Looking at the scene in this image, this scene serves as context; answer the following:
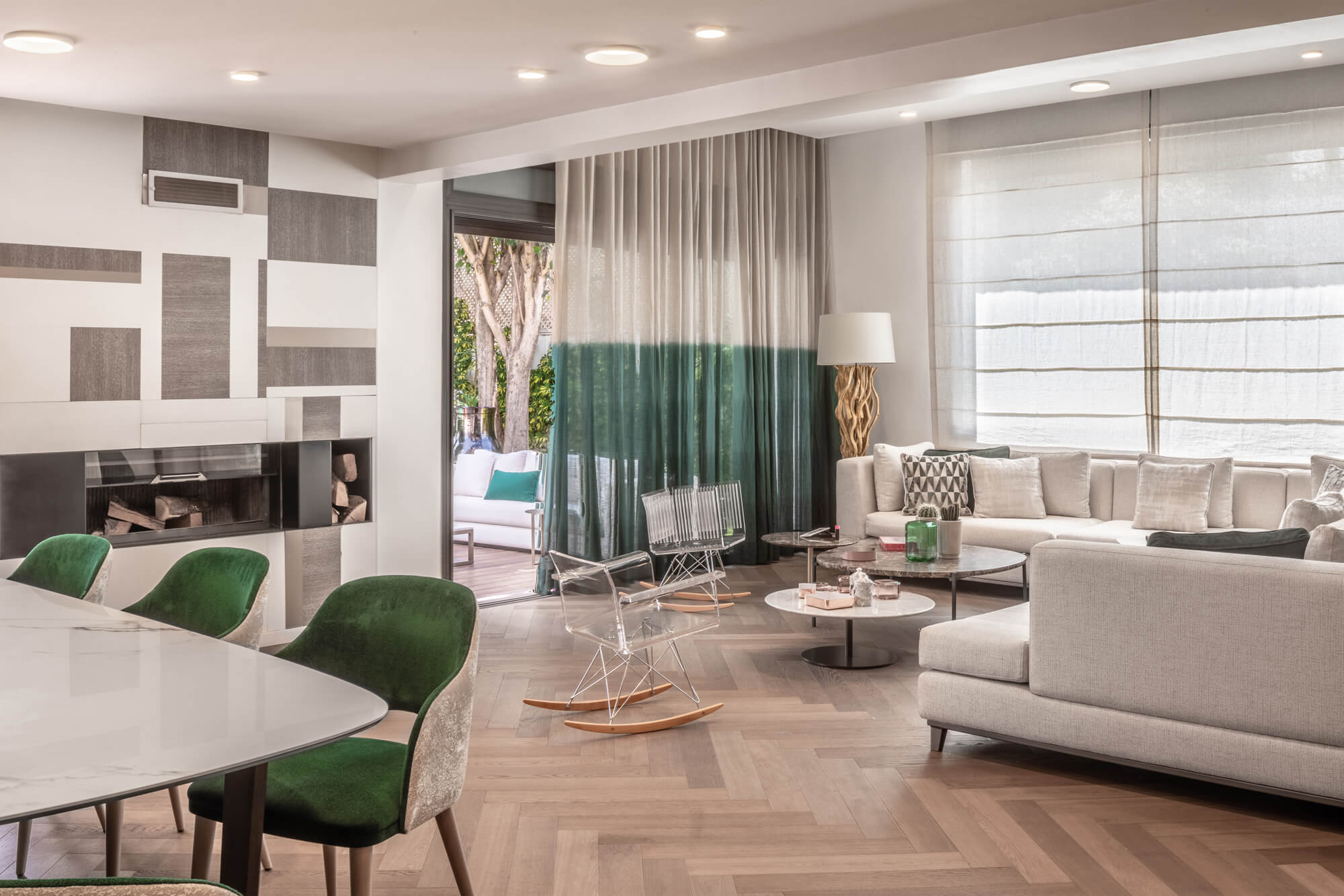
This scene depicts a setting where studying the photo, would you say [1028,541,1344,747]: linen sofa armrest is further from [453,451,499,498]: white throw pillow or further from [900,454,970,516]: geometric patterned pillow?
[453,451,499,498]: white throw pillow

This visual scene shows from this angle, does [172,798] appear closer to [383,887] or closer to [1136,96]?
[383,887]

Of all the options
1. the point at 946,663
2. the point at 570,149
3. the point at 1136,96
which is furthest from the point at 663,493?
the point at 1136,96

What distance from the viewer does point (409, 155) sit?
227 inches

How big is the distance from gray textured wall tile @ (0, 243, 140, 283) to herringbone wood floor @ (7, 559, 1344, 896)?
241cm

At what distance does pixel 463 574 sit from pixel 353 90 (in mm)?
3725

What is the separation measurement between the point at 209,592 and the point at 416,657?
2.64 feet

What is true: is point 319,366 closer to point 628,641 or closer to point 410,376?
point 410,376

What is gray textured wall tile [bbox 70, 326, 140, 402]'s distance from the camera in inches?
192

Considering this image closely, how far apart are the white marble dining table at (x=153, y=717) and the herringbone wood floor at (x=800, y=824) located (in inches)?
36.1

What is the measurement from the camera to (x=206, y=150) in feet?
17.4

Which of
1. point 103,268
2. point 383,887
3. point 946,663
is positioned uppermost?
point 103,268

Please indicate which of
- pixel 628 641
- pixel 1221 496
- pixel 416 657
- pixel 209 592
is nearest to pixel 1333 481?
pixel 1221 496

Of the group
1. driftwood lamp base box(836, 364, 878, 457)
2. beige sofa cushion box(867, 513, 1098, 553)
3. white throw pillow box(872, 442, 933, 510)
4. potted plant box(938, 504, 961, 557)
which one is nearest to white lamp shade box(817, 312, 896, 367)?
driftwood lamp base box(836, 364, 878, 457)

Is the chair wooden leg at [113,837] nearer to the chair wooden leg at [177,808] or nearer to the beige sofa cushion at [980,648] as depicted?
the chair wooden leg at [177,808]
